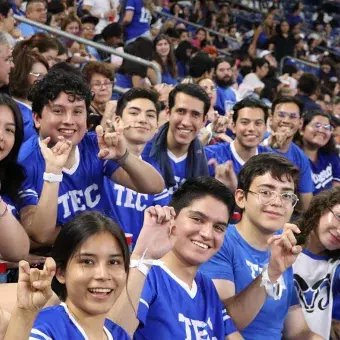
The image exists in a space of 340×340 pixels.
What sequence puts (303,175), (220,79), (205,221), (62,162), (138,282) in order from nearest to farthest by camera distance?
(138,282), (205,221), (62,162), (303,175), (220,79)

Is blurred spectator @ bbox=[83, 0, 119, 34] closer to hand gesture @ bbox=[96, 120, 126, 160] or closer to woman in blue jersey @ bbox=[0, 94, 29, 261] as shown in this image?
hand gesture @ bbox=[96, 120, 126, 160]

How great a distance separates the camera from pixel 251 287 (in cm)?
318

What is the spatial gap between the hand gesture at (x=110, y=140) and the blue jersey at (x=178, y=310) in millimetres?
655

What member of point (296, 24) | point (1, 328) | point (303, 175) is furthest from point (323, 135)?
point (296, 24)

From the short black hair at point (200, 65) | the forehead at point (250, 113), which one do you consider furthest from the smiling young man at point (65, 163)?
the short black hair at point (200, 65)

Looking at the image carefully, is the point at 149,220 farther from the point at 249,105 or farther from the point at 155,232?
the point at 249,105

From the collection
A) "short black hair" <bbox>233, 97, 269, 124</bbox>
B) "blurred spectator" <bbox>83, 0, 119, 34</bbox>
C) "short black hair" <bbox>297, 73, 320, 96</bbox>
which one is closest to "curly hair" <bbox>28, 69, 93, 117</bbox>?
"short black hair" <bbox>233, 97, 269, 124</bbox>

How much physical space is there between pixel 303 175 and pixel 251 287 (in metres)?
2.90

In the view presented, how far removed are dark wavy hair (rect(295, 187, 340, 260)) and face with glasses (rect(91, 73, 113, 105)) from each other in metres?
1.88

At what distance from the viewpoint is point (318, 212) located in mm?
3934

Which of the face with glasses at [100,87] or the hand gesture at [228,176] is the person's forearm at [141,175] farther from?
the face with glasses at [100,87]

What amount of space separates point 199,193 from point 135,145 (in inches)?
50.0

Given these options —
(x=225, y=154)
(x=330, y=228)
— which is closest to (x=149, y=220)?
(x=330, y=228)

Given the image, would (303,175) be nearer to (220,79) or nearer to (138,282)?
(220,79)
